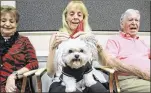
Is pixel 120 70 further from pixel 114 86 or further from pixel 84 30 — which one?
pixel 84 30

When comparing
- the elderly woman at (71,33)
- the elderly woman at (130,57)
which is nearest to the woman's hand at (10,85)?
the elderly woman at (71,33)

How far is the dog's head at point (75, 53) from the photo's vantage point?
87.8 inches

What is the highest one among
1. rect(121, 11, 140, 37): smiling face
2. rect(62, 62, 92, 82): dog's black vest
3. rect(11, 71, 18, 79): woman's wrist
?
rect(121, 11, 140, 37): smiling face

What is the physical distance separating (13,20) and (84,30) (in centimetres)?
59

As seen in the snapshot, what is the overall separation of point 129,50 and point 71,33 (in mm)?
501

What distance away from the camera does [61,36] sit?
2.41 meters

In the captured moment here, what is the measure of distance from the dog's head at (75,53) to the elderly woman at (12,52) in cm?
46

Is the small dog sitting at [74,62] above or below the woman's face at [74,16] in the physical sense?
below

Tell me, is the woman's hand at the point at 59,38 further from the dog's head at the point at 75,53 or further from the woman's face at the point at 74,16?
the woman's face at the point at 74,16

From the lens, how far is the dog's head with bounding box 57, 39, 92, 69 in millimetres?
2230

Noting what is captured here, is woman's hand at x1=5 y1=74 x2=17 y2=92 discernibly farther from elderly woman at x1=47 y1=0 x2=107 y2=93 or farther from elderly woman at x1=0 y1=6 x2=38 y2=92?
elderly woman at x1=47 y1=0 x2=107 y2=93

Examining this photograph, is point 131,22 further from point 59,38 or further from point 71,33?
point 59,38

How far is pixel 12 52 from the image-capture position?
2652mm

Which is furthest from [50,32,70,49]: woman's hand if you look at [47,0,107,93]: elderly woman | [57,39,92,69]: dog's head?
[57,39,92,69]: dog's head
